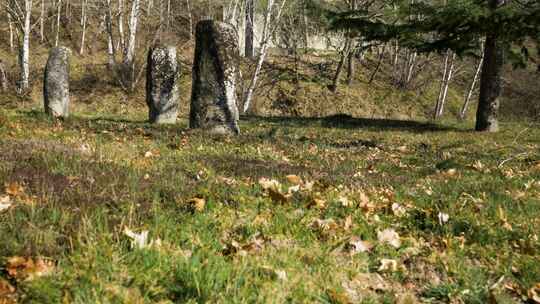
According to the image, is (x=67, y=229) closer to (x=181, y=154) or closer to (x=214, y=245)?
(x=214, y=245)

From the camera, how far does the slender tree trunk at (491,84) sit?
17.3 meters

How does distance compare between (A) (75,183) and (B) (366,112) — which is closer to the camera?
(A) (75,183)

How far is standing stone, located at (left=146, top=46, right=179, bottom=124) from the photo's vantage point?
17.1 metres

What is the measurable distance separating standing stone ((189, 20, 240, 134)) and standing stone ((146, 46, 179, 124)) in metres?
4.70

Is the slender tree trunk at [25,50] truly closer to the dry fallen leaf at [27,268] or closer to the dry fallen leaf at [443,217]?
the dry fallen leaf at [443,217]

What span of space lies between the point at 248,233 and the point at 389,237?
119 cm

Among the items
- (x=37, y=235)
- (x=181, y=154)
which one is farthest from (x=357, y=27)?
(x=37, y=235)

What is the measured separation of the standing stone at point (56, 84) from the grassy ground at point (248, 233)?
10813 mm

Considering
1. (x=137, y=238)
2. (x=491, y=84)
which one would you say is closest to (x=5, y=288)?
(x=137, y=238)

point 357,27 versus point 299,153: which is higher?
point 357,27

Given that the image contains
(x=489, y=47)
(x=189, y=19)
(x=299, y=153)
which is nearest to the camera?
(x=299, y=153)

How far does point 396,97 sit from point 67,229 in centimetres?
3396

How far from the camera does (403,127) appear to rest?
18656 mm

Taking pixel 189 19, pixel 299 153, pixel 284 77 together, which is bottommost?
pixel 299 153
